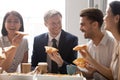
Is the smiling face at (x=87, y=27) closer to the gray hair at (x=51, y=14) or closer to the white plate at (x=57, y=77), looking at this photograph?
the gray hair at (x=51, y=14)

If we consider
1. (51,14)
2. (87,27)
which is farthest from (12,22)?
(87,27)

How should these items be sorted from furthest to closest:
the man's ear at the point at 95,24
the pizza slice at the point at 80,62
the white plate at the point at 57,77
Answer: the man's ear at the point at 95,24, the pizza slice at the point at 80,62, the white plate at the point at 57,77

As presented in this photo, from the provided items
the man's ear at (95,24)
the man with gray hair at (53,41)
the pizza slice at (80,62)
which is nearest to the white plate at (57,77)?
the pizza slice at (80,62)

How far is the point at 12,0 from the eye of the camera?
89.6 inches

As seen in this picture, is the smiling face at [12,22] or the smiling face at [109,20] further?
the smiling face at [12,22]

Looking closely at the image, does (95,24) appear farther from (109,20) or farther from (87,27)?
(109,20)

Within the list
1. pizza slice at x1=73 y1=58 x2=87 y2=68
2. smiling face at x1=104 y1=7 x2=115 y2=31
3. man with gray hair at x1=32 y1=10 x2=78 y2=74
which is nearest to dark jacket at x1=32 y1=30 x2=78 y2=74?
man with gray hair at x1=32 y1=10 x2=78 y2=74

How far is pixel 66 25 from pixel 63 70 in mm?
854

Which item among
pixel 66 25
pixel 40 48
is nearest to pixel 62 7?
pixel 66 25

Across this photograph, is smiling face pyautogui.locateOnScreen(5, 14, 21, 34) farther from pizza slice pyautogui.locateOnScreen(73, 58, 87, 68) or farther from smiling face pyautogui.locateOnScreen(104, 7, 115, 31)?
smiling face pyautogui.locateOnScreen(104, 7, 115, 31)

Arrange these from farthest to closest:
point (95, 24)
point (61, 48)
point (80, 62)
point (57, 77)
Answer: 1. point (61, 48)
2. point (95, 24)
3. point (80, 62)
4. point (57, 77)

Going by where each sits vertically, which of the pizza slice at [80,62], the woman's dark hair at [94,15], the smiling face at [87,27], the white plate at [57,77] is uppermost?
the woman's dark hair at [94,15]

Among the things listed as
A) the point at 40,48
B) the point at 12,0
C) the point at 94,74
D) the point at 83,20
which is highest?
the point at 12,0

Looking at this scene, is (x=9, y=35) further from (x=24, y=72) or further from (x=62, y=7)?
(x=62, y=7)
